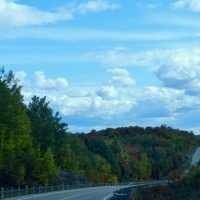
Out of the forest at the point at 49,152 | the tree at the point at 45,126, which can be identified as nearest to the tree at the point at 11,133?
the forest at the point at 49,152

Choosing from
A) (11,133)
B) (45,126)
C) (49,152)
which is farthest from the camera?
(45,126)

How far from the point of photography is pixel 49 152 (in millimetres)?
65750

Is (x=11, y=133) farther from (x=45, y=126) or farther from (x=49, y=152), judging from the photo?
(x=45, y=126)

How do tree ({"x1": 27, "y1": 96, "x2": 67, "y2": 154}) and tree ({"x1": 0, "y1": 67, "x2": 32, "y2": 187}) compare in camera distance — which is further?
tree ({"x1": 27, "y1": 96, "x2": 67, "y2": 154})

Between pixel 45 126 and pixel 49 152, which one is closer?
pixel 49 152

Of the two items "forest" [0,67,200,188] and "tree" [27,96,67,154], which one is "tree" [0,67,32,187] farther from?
"tree" [27,96,67,154]

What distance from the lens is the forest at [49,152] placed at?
51.8 meters

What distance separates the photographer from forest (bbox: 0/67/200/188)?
170ft

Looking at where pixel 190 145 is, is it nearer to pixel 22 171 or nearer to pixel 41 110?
pixel 41 110

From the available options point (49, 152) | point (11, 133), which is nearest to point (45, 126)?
point (49, 152)

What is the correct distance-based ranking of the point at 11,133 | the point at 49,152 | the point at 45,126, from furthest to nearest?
the point at 45,126 < the point at 49,152 < the point at 11,133

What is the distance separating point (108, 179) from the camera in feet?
375

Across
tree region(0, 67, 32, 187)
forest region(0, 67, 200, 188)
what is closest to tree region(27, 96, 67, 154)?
forest region(0, 67, 200, 188)

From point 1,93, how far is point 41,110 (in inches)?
1149
